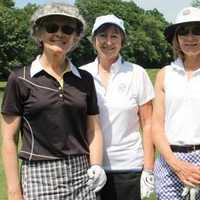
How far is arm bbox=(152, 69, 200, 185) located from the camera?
4758 millimetres

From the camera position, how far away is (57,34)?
14.2ft

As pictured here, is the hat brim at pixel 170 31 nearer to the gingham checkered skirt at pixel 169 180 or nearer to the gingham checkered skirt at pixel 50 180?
the gingham checkered skirt at pixel 169 180

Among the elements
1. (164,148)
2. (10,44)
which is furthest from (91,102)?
(10,44)

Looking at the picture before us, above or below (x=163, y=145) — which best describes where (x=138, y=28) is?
above

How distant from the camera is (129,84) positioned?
5.18m

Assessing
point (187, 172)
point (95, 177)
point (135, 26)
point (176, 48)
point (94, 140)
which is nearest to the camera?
point (95, 177)

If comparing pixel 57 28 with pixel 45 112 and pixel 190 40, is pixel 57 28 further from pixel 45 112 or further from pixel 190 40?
pixel 190 40

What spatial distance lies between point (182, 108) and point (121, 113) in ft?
1.90

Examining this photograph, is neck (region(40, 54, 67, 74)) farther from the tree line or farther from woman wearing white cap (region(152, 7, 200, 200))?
the tree line

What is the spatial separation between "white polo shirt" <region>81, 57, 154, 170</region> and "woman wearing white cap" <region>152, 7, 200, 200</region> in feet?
0.75

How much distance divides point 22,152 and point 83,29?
3.65 feet

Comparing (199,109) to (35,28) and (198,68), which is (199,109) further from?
(35,28)

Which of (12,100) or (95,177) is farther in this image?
(95,177)

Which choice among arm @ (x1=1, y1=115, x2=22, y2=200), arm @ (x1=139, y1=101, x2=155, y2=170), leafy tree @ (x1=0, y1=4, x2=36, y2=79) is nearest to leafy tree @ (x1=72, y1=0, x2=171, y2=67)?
leafy tree @ (x1=0, y1=4, x2=36, y2=79)
